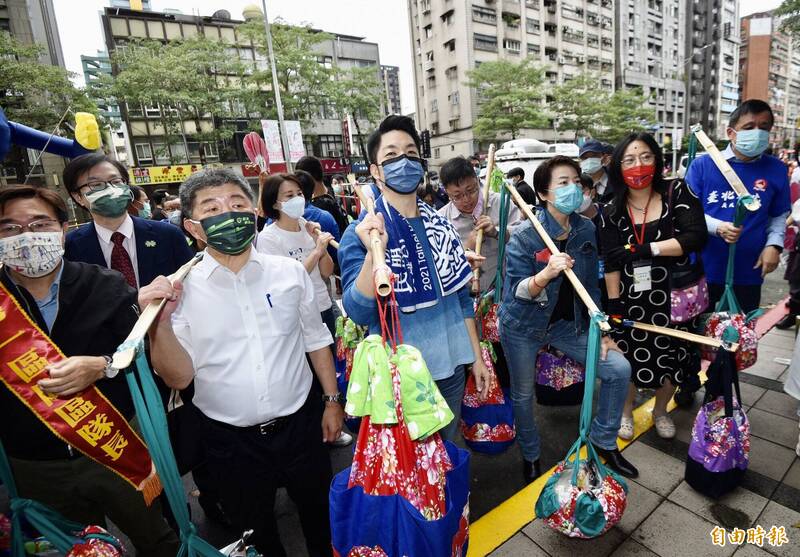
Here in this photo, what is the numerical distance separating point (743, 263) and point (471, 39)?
3566cm

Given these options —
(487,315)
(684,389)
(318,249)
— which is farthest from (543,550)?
(318,249)

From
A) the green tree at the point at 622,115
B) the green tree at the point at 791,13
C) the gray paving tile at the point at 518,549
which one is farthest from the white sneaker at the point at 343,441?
the green tree at the point at 622,115

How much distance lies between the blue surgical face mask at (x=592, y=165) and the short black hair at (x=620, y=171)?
1855 millimetres

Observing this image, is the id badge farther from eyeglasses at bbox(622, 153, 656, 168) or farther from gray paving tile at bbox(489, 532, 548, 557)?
gray paving tile at bbox(489, 532, 548, 557)

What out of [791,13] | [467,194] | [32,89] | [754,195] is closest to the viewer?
[754,195]

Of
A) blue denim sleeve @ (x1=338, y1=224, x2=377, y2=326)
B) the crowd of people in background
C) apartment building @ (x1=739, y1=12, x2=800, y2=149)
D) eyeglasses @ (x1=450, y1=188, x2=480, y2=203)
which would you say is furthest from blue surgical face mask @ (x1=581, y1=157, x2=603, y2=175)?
apartment building @ (x1=739, y1=12, x2=800, y2=149)

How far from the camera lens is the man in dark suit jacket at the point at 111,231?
2490 millimetres

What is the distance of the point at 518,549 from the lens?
2285mm

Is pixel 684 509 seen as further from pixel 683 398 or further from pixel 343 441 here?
pixel 343 441

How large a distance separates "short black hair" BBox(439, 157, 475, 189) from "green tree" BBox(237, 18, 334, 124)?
866 inches

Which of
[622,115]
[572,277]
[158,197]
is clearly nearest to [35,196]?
[572,277]

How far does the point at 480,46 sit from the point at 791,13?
27.4 metres

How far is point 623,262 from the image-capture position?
2740mm

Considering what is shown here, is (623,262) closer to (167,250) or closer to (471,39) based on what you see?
(167,250)
